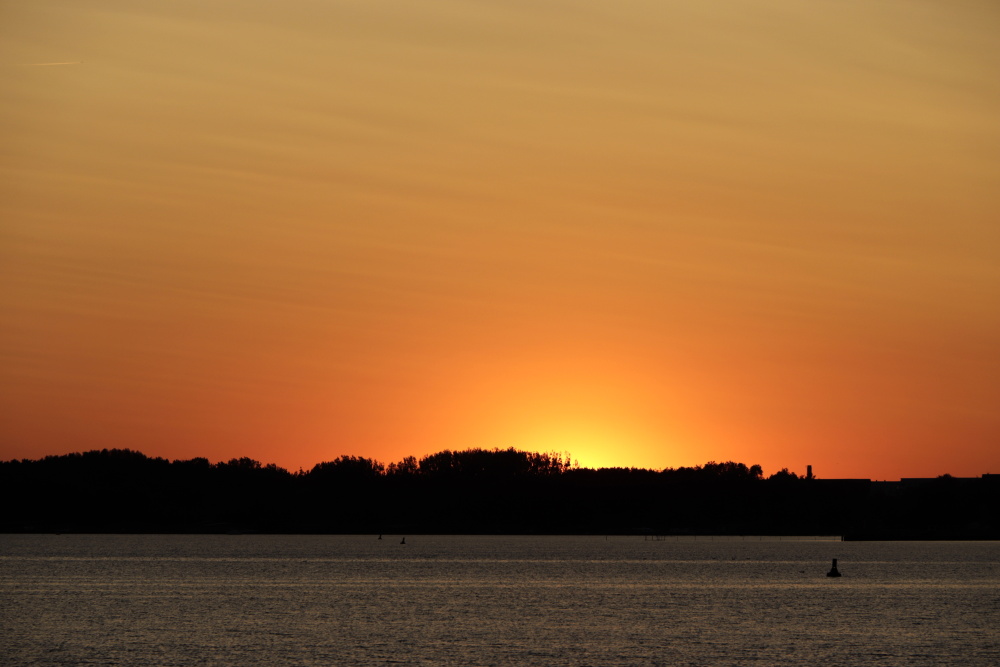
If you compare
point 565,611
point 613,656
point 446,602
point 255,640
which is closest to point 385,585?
point 446,602

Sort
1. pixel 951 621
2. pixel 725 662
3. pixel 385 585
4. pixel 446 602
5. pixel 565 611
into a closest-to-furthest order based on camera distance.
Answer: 1. pixel 725 662
2. pixel 951 621
3. pixel 565 611
4. pixel 446 602
5. pixel 385 585

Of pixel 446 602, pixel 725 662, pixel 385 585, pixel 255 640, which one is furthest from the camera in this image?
pixel 385 585

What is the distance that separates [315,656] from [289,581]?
288 feet

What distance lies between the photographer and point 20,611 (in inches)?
4646

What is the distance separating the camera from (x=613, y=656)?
86562 mm

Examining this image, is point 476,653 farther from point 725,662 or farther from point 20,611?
point 20,611

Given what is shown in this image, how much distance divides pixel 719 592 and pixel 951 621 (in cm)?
4128

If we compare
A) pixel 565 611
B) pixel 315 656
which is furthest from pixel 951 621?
pixel 315 656

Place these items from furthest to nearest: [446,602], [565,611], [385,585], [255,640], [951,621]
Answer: [385,585] → [446,602] → [565,611] → [951,621] → [255,640]

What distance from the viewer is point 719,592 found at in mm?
151875

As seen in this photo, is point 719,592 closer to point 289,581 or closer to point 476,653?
point 289,581

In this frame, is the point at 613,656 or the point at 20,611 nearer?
the point at 613,656

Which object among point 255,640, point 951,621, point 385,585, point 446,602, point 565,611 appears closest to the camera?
point 255,640

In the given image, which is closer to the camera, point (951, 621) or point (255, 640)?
point (255, 640)
